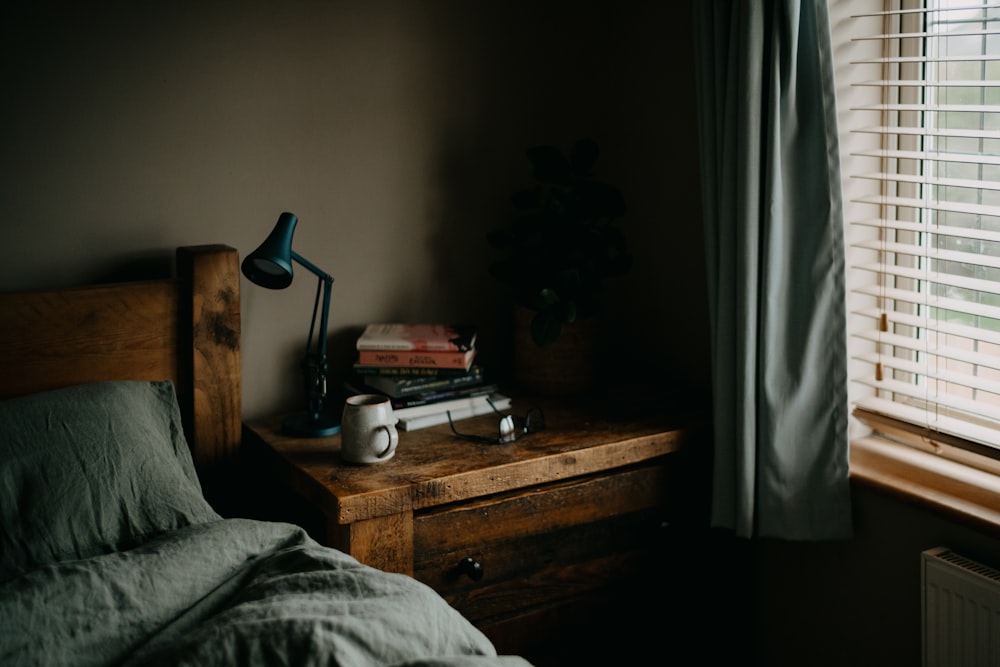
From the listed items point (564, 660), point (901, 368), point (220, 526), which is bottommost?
point (564, 660)

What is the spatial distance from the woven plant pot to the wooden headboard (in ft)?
2.10

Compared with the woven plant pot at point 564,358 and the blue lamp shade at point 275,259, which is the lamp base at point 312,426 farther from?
the woven plant pot at point 564,358

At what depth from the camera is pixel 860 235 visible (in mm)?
1929

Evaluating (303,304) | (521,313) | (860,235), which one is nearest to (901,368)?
(860,235)

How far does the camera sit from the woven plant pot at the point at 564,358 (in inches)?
84.5

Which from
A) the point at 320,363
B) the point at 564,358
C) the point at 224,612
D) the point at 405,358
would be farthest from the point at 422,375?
Result: the point at 224,612

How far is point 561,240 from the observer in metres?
2.11

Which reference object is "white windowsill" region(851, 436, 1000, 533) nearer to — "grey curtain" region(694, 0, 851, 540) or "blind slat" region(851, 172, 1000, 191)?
"grey curtain" region(694, 0, 851, 540)

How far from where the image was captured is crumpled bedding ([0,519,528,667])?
113 centimetres

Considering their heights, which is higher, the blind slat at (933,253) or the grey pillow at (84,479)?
the blind slat at (933,253)

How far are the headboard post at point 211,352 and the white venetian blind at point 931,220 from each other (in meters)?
1.23

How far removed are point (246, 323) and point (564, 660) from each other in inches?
37.5

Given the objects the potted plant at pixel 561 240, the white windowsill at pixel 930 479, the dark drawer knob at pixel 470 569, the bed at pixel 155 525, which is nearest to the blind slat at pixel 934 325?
the white windowsill at pixel 930 479

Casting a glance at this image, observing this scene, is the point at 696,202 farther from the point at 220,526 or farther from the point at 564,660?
the point at 220,526
